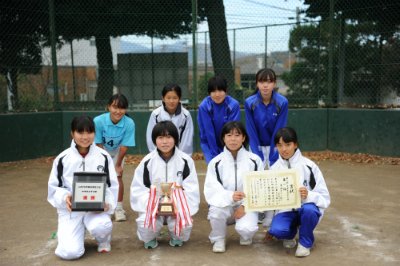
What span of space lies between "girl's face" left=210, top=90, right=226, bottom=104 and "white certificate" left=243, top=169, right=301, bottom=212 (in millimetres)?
1291

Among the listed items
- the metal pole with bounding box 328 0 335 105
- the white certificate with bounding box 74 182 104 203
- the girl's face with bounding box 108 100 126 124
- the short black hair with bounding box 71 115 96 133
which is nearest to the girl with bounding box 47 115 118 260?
the short black hair with bounding box 71 115 96 133

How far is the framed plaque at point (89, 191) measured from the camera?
3508 millimetres

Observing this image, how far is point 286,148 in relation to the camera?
146 inches

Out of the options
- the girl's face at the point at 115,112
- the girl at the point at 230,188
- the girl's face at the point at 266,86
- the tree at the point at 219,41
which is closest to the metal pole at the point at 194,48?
the tree at the point at 219,41

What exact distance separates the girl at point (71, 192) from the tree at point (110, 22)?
18.4 ft

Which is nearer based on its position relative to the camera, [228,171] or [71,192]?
[71,192]

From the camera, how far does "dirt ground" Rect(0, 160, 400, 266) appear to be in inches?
135

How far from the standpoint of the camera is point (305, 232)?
349 centimetres

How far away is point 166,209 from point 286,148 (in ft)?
3.99

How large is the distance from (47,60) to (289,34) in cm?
536

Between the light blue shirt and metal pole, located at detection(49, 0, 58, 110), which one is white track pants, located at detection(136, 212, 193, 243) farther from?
metal pole, located at detection(49, 0, 58, 110)

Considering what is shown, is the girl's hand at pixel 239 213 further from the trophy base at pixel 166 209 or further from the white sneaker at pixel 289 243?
the trophy base at pixel 166 209

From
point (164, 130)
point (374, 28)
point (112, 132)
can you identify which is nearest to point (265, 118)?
point (164, 130)

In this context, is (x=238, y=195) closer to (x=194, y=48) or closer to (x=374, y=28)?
(x=194, y=48)
